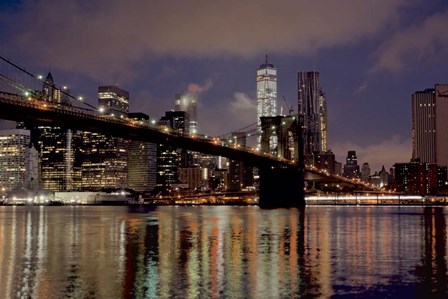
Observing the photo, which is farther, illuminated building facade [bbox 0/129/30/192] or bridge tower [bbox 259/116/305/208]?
illuminated building facade [bbox 0/129/30/192]

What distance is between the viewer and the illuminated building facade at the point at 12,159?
177387 mm

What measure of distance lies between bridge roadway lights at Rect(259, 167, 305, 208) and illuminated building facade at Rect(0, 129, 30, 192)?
108m

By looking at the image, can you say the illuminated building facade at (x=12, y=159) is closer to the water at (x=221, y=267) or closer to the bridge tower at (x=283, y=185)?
the bridge tower at (x=283, y=185)

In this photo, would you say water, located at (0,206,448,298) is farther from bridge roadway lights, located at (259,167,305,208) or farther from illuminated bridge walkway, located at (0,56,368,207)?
bridge roadway lights, located at (259,167,305,208)

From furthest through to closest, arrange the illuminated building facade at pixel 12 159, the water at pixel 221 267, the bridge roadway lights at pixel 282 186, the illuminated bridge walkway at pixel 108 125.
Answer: the illuminated building facade at pixel 12 159 < the bridge roadway lights at pixel 282 186 < the illuminated bridge walkway at pixel 108 125 < the water at pixel 221 267

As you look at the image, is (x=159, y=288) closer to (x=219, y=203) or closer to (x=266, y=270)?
(x=266, y=270)

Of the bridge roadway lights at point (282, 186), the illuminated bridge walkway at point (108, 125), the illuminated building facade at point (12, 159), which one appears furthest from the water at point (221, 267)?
the illuminated building facade at point (12, 159)

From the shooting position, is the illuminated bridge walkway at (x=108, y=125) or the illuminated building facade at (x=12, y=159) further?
the illuminated building facade at (x=12, y=159)

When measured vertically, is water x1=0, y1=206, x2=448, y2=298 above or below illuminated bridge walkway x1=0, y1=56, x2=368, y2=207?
below

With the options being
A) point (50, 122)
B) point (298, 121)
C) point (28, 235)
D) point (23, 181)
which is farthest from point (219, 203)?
point (28, 235)

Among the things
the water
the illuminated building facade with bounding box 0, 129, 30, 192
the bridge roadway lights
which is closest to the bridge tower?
the bridge roadway lights

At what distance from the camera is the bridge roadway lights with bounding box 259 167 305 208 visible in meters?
85.2

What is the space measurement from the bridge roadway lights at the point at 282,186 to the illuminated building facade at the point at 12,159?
107903mm

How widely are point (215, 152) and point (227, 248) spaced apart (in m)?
53.1
